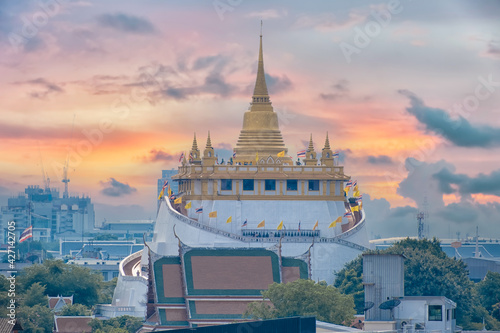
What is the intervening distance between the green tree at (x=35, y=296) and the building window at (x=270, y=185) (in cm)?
2769

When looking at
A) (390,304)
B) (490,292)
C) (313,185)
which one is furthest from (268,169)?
(390,304)

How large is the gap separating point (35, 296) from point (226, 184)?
27.4 m

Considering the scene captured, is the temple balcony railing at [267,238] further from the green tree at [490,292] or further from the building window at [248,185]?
the green tree at [490,292]

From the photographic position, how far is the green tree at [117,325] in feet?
425

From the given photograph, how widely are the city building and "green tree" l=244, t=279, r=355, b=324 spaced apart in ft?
71.0

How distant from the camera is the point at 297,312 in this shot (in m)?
119

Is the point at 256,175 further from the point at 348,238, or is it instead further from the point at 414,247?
the point at 414,247

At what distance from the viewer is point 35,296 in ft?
496

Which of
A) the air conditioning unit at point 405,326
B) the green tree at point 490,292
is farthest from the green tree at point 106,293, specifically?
the air conditioning unit at point 405,326

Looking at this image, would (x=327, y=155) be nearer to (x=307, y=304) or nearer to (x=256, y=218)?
(x=256, y=218)

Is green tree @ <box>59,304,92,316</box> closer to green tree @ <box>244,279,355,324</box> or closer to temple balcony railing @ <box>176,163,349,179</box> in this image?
green tree @ <box>244,279,355,324</box>

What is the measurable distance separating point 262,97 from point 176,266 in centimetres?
3854

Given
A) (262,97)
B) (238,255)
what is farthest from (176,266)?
(262,97)

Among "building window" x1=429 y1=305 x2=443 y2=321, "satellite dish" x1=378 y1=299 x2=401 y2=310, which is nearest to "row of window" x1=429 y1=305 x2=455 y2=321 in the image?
"building window" x1=429 y1=305 x2=443 y2=321
